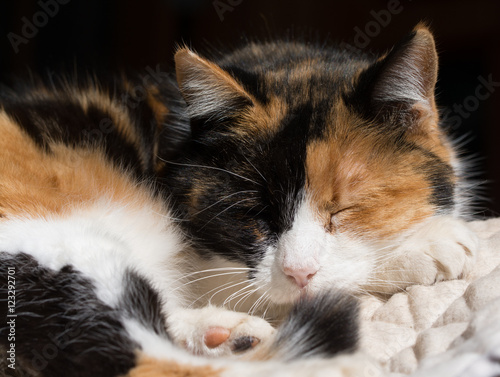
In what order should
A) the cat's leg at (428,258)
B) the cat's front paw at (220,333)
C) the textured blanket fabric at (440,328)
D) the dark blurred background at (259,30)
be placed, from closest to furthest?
the textured blanket fabric at (440,328) → the cat's front paw at (220,333) → the cat's leg at (428,258) → the dark blurred background at (259,30)

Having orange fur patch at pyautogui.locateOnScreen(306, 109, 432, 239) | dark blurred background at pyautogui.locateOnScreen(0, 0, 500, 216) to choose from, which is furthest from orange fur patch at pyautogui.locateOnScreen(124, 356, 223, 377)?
dark blurred background at pyautogui.locateOnScreen(0, 0, 500, 216)

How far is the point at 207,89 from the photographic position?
119 centimetres

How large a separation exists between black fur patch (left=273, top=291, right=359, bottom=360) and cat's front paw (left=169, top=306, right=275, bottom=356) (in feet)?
0.37

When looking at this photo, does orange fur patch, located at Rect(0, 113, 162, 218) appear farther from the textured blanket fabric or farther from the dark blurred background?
the dark blurred background

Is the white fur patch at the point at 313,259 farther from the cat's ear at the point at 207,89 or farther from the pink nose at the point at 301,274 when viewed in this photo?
the cat's ear at the point at 207,89

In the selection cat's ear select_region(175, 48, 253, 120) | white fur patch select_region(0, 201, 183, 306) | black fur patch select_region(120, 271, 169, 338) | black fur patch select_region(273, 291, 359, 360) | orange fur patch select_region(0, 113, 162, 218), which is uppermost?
cat's ear select_region(175, 48, 253, 120)

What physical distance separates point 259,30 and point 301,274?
1.84 m

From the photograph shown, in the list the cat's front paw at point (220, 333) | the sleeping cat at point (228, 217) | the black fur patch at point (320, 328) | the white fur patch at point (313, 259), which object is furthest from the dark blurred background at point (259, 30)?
the black fur patch at point (320, 328)

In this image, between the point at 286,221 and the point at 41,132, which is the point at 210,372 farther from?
the point at 41,132

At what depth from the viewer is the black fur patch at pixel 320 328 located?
84 centimetres

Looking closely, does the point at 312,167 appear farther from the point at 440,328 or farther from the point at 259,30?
the point at 259,30

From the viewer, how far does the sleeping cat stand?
88cm

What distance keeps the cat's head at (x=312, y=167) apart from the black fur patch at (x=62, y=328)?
35cm

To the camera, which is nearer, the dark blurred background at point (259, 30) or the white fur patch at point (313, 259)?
the white fur patch at point (313, 259)
